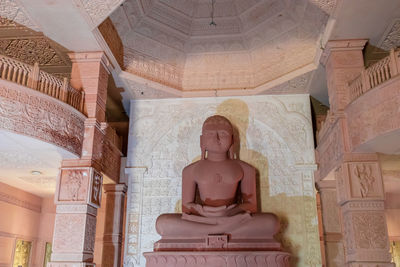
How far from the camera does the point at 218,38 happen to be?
897cm

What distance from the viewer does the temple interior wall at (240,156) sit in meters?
8.20

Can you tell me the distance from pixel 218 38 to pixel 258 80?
1343 mm

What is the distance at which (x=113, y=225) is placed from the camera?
886cm

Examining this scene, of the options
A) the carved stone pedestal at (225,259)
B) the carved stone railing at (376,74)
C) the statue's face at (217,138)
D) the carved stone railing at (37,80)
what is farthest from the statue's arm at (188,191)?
the carved stone railing at (376,74)

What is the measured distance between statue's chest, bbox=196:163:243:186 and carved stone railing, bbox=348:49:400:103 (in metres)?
2.52

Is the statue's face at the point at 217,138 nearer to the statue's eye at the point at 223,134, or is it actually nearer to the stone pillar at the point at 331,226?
the statue's eye at the point at 223,134

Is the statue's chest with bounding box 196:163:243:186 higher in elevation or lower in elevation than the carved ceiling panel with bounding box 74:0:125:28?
lower

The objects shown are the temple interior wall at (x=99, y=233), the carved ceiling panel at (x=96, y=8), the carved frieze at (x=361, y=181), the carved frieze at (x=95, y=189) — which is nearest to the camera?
the carved frieze at (x=361, y=181)

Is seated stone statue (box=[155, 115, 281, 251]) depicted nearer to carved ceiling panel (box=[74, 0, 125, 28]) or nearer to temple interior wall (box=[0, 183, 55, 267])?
carved ceiling panel (box=[74, 0, 125, 28])

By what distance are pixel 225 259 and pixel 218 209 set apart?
0.94 meters

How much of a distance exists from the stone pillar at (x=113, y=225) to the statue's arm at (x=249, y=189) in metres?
2.86

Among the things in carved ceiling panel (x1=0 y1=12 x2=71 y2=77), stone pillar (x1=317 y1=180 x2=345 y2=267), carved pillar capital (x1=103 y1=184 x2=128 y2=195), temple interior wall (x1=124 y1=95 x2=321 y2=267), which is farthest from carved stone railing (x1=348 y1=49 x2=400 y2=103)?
carved ceiling panel (x1=0 y1=12 x2=71 y2=77)

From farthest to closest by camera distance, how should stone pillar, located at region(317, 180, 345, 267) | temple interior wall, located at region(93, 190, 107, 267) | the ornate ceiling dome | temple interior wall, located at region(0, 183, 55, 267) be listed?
temple interior wall, located at region(93, 190, 107, 267)
temple interior wall, located at region(0, 183, 55, 267)
stone pillar, located at region(317, 180, 345, 267)
the ornate ceiling dome

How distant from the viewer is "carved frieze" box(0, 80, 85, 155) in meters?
5.83
